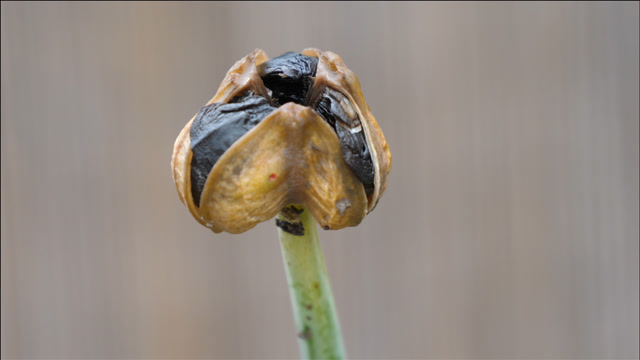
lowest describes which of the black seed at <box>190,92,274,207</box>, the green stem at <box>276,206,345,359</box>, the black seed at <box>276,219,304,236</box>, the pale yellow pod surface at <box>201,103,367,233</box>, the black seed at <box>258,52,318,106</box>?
the green stem at <box>276,206,345,359</box>

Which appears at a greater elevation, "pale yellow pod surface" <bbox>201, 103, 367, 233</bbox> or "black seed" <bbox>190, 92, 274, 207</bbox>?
"black seed" <bbox>190, 92, 274, 207</bbox>

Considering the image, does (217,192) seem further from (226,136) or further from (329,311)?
(329,311)

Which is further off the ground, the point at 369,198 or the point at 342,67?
the point at 342,67

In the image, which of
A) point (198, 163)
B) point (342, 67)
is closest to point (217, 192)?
point (198, 163)

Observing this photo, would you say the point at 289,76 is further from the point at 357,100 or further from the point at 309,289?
the point at 309,289

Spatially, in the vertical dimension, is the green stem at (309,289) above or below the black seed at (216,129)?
below
